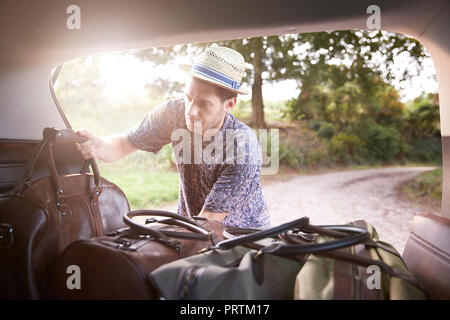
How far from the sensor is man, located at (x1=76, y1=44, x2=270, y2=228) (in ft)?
6.22

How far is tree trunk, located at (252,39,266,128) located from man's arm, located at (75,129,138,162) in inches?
88.0

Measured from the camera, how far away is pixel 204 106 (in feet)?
6.54

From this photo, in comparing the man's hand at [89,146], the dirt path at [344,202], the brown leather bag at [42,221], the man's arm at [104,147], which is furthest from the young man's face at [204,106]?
the dirt path at [344,202]

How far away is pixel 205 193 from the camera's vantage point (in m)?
2.15

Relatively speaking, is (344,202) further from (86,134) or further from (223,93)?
(86,134)

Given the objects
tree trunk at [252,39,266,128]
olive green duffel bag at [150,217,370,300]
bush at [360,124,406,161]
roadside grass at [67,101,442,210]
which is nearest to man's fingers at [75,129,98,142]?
olive green duffel bag at [150,217,370,300]

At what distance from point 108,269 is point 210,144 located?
1.21m

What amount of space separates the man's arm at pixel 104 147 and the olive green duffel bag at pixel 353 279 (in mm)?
1186

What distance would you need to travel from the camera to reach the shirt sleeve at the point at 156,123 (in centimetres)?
214

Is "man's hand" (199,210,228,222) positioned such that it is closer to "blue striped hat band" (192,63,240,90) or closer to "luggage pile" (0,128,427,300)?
"luggage pile" (0,128,427,300)

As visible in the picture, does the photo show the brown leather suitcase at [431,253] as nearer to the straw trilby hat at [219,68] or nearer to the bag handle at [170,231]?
the bag handle at [170,231]

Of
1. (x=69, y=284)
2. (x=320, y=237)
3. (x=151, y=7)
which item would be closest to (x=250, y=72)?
(x=151, y=7)
